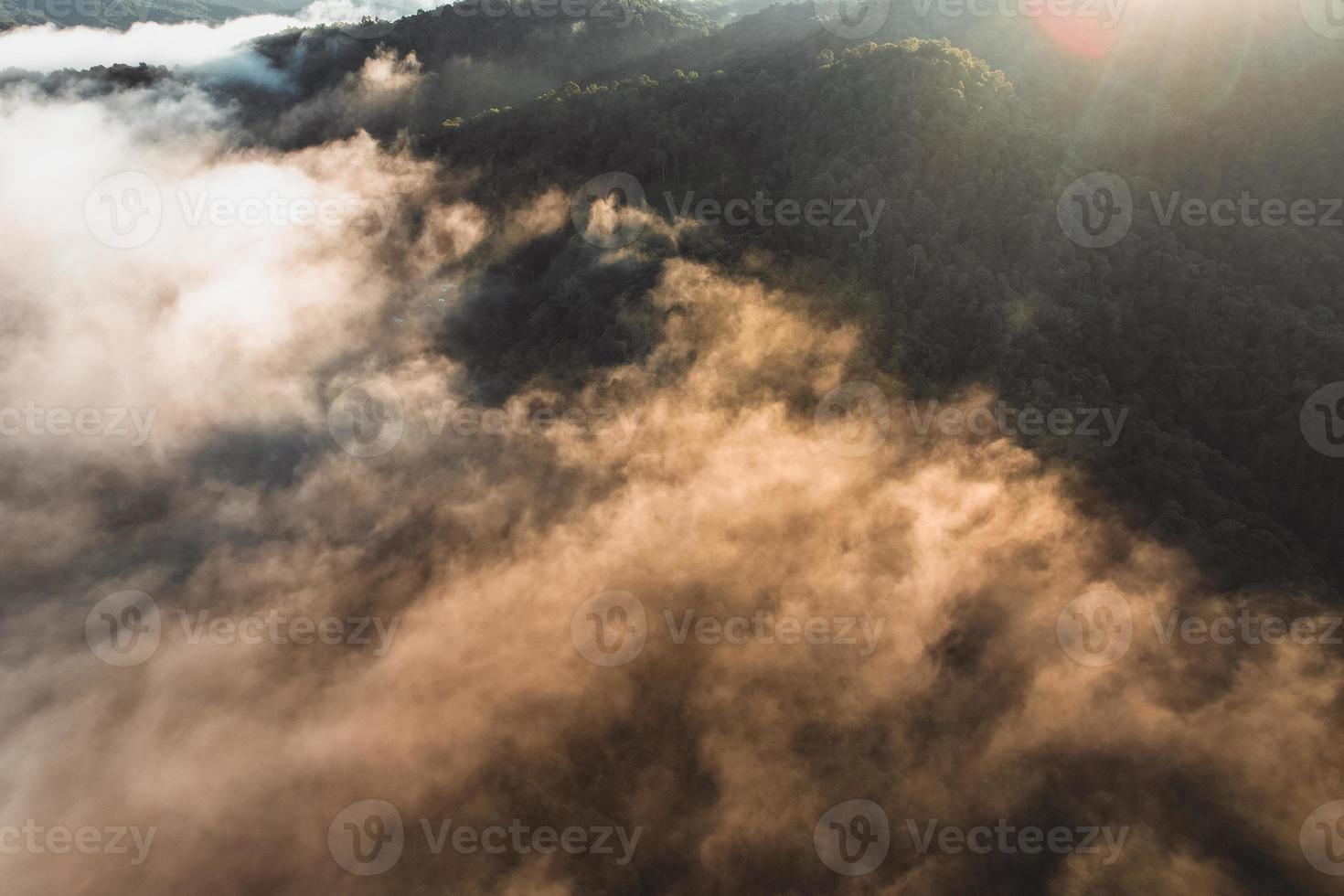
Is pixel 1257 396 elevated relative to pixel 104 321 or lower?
elevated

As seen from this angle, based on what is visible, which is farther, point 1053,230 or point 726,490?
point 1053,230

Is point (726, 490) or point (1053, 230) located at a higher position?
point (1053, 230)

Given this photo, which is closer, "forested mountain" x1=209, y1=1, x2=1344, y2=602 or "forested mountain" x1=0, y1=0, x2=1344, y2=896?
"forested mountain" x1=0, y1=0, x2=1344, y2=896

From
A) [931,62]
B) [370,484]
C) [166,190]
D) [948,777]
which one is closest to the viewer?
[948,777]

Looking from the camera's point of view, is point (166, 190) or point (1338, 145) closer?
point (1338, 145)

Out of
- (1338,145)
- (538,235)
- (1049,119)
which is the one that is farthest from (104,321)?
(1338,145)

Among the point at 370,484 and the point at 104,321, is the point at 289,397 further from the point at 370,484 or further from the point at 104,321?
the point at 104,321

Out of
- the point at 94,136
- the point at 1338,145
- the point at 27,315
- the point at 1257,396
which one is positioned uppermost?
the point at 1338,145

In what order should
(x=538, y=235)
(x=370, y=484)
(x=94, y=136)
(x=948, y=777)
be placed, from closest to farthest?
(x=948, y=777) → (x=370, y=484) → (x=538, y=235) → (x=94, y=136)

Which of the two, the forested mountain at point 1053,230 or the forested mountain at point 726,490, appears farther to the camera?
the forested mountain at point 1053,230
